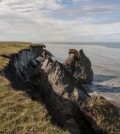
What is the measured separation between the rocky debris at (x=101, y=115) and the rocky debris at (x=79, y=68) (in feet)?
88.9

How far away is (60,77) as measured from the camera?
28.3m

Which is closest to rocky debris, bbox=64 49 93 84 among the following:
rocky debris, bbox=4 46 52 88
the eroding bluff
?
→ rocky debris, bbox=4 46 52 88

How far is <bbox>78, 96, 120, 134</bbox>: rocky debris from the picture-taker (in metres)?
18.4

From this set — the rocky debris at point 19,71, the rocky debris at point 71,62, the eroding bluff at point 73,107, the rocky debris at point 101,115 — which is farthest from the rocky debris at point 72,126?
the rocky debris at point 71,62

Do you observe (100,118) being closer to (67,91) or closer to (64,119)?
(64,119)

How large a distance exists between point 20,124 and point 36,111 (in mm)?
1765

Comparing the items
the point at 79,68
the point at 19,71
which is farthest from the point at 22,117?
the point at 79,68

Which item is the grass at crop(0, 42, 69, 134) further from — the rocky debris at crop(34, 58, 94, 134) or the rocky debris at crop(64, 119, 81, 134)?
the rocky debris at crop(34, 58, 94, 134)

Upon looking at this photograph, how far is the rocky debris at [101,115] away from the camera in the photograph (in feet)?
60.4

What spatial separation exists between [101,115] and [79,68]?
3028 centimetres

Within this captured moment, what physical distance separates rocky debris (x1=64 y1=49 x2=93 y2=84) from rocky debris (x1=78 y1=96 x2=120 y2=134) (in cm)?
2710

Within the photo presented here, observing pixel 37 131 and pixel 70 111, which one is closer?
pixel 37 131

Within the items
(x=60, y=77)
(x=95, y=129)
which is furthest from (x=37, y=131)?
(x=60, y=77)

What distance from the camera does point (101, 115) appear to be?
19234 mm
